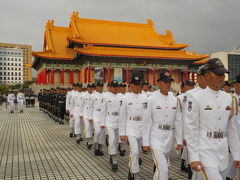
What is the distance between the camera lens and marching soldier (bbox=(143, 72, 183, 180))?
4.08 m

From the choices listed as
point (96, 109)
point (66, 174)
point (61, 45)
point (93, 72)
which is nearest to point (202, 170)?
point (66, 174)

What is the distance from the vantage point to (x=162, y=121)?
4188 millimetres

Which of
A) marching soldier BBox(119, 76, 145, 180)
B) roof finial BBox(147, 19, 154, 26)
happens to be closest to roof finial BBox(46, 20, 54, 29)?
roof finial BBox(147, 19, 154, 26)

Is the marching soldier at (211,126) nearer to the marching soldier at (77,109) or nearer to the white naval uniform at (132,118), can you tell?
the white naval uniform at (132,118)

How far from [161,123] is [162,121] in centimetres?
4

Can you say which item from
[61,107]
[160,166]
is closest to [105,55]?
[61,107]

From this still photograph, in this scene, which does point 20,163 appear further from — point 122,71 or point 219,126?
point 122,71

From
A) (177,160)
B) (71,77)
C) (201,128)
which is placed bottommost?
(177,160)

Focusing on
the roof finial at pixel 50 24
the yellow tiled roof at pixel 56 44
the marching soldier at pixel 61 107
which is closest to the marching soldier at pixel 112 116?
the marching soldier at pixel 61 107

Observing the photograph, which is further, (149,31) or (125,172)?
(149,31)

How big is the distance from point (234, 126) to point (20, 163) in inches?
214

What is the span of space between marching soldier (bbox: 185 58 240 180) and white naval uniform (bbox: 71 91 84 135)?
21.7ft

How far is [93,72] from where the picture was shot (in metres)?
38.4

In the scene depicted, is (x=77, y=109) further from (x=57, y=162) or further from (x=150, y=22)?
(x=150, y=22)
